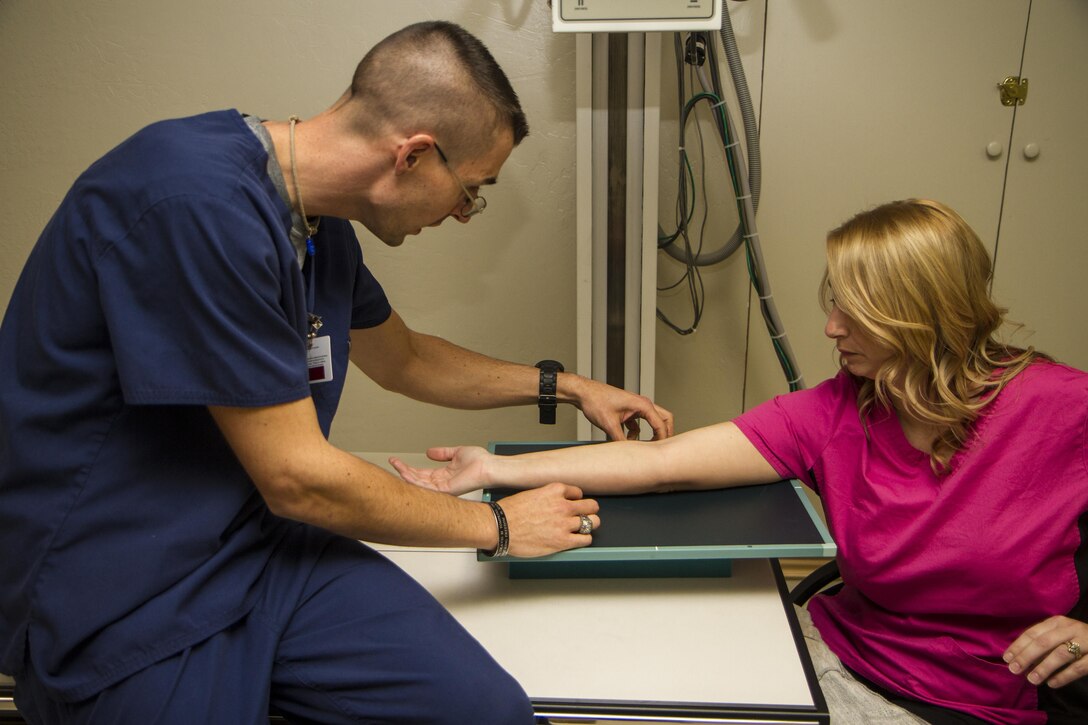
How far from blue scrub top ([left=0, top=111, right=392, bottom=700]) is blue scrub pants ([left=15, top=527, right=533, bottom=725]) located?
0.03 metres

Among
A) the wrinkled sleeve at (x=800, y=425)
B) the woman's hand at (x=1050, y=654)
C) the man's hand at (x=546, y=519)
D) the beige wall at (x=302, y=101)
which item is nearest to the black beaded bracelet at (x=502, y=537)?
the man's hand at (x=546, y=519)

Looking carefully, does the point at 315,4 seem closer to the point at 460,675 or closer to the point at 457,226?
the point at 457,226

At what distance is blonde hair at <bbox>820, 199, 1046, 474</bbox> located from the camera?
119cm

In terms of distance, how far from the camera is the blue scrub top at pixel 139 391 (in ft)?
3.09

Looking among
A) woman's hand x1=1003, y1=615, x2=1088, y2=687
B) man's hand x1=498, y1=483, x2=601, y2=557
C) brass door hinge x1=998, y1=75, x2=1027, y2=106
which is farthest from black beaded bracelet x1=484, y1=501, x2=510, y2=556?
brass door hinge x1=998, y1=75, x2=1027, y2=106

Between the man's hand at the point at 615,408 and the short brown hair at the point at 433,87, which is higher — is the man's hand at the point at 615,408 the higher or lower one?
the lower one

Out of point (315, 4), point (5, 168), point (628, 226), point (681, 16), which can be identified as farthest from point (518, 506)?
point (5, 168)

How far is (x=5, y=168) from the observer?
8.18ft

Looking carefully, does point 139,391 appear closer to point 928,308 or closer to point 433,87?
point 433,87

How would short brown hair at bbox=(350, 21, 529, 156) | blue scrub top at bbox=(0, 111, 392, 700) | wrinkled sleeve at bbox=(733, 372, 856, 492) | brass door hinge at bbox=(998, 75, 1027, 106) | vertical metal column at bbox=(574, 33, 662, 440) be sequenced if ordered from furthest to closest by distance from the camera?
brass door hinge at bbox=(998, 75, 1027, 106) < vertical metal column at bbox=(574, 33, 662, 440) < wrinkled sleeve at bbox=(733, 372, 856, 492) < short brown hair at bbox=(350, 21, 529, 156) < blue scrub top at bbox=(0, 111, 392, 700)

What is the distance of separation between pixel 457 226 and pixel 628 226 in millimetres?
689

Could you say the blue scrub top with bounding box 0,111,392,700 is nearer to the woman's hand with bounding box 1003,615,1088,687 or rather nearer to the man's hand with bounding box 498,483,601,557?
the man's hand with bounding box 498,483,601,557

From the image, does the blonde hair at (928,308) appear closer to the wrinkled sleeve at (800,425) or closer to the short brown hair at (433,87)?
the wrinkled sleeve at (800,425)

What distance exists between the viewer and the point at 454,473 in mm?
1439
